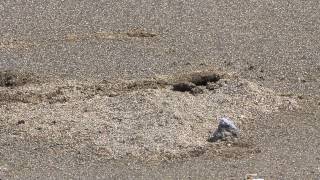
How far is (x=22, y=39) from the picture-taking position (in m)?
17.2

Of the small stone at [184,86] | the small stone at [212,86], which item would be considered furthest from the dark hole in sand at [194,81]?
the small stone at [212,86]

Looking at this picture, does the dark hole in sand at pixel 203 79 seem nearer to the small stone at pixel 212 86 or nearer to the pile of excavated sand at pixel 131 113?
the pile of excavated sand at pixel 131 113

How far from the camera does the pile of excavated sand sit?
1195 cm

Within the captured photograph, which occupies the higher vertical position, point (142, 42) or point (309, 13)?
point (309, 13)

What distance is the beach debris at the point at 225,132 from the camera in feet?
39.4

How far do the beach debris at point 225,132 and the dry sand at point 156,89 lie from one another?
0.19m

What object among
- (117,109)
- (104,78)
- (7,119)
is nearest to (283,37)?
(104,78)

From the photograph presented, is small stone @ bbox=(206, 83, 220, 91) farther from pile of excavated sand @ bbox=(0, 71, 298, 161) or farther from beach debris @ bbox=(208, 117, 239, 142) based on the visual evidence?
beach debris @ bbox=(208, 117, 239, 142)

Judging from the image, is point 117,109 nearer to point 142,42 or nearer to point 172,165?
point 172,165

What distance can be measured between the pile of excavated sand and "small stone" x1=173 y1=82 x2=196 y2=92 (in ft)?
0.32

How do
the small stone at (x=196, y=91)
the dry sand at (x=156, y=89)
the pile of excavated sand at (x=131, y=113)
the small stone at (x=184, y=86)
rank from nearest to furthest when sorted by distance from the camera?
the dry sand at (x=156, y=89)
the pile of excavated sand at (x=131, y=113)
the small stone at (x=196, y=91)
the small stone at (x=184, y=86)

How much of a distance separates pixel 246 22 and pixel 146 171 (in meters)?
7.65

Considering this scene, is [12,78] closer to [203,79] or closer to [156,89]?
[156,89]

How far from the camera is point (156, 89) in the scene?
13883mm
